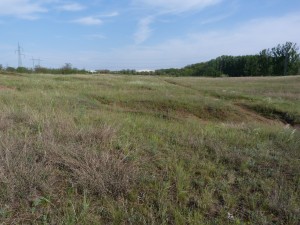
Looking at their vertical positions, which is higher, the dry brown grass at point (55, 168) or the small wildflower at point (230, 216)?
the dry brown grass at point (55, 168)

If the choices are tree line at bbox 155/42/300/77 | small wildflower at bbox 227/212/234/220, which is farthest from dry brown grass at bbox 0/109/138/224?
tree line at bbox 155/42/300/77

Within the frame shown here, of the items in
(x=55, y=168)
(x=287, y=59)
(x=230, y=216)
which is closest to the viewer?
(x=230, y=216)

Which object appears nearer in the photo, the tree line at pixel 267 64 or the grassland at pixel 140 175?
the grassland at pixel 140 175

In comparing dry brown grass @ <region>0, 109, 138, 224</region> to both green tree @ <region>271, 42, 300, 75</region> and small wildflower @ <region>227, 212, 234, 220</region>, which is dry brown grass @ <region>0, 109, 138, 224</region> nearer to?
small wildflower @ <region>227, 212, 234, 220</region>

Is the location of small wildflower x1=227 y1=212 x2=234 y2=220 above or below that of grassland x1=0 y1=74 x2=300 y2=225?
below

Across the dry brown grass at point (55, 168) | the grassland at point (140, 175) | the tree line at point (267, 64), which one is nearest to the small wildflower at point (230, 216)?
the grassland at point (140, 175)

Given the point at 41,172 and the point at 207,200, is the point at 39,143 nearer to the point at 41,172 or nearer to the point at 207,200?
the point at 41,172

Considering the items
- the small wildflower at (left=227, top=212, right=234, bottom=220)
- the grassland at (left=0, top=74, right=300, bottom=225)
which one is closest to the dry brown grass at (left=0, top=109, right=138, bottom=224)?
the grassland at (left=0, top=74, right=300, bottom=225)

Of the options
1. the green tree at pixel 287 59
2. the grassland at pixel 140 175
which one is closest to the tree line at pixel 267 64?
the green tree at pixel 287 59

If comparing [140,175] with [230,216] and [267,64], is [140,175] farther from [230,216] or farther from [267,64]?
[267,64]

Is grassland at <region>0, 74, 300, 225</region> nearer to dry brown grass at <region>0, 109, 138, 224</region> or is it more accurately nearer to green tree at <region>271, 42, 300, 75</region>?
dry brown grass at <region>0, 109, 138, 224</region>

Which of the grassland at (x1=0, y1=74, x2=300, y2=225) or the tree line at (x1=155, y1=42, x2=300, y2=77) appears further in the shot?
the tree line at (x1=155, y1=42, x2=300, y2=77)

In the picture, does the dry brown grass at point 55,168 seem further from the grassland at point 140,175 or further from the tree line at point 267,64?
the tree line at point 267,64

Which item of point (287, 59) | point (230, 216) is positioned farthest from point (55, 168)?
point (287, 59)
